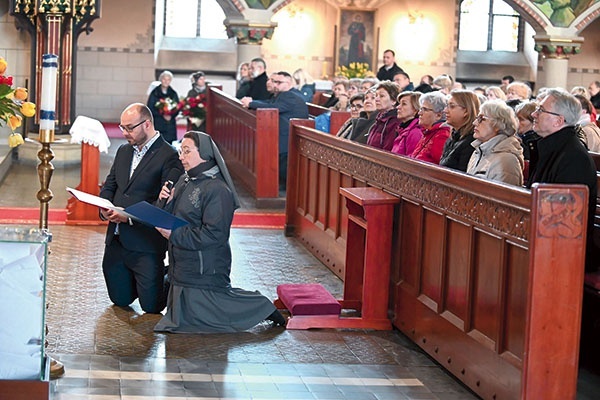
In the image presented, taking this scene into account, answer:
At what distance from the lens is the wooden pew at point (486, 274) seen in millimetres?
4406

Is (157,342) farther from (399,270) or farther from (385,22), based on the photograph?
(385,22)

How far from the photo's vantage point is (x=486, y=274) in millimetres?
5051

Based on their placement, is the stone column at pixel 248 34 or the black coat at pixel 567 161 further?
the stone column at pixel 248 34

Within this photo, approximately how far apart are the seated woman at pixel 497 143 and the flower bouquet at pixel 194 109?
33.4ft

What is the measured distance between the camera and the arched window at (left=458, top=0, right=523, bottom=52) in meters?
24.1

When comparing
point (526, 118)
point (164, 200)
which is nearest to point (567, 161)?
point (526, 118)

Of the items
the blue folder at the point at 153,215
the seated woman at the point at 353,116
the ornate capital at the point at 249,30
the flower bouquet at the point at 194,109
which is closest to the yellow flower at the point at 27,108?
the blue folder at the point at 153,215

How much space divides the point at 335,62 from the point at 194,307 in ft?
57.5

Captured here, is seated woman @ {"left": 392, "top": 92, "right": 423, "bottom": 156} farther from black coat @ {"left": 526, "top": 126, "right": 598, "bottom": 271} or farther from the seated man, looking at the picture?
the seated man

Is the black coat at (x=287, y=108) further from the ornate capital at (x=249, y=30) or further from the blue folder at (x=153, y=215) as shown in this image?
the ornate capital at (x=249, y=30)

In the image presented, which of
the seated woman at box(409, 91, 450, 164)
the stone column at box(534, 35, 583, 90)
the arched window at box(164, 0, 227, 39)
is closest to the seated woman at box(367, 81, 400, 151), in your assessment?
the seated woman at box(409, 91, 450, 164)

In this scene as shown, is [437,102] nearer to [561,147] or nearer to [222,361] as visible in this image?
[561,147]

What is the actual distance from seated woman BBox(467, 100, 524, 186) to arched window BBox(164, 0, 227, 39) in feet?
59.3

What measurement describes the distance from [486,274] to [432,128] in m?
2.06
